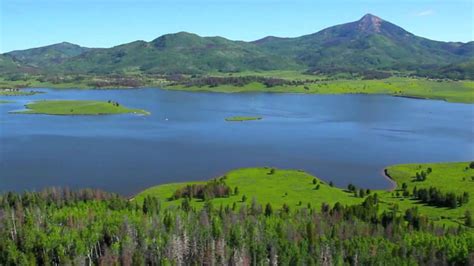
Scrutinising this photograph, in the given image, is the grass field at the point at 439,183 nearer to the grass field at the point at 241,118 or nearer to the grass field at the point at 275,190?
the grass field at the point at 275,190

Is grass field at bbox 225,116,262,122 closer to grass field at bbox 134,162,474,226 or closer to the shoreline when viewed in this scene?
grass field at bbox 134,162,474,226

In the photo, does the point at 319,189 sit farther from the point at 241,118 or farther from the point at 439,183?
the point at 241,118

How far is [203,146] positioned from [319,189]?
46771mm

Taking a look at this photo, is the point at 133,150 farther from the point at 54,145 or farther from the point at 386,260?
the point at 386,260

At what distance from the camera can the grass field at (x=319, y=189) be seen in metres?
79.4

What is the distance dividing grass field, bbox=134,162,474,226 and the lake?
4993 mm

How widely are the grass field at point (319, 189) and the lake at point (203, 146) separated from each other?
4.99m

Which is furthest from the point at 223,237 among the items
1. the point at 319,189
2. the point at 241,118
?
the point at 241,118

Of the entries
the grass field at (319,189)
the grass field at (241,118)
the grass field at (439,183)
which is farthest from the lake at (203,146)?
the grass field at (319,189)

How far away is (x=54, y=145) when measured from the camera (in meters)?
128

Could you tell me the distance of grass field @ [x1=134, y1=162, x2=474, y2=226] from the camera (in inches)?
3125

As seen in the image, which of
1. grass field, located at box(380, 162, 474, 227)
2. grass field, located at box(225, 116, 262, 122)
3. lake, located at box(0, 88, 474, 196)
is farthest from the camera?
grass field, located at box(225, 116, 262, 122)

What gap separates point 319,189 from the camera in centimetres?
8862

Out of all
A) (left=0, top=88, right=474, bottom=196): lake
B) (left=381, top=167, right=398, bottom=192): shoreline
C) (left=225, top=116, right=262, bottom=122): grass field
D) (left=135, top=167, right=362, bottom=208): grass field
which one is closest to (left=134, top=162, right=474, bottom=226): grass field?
(left=135, top=167, right=362, bottom=208): grass field
